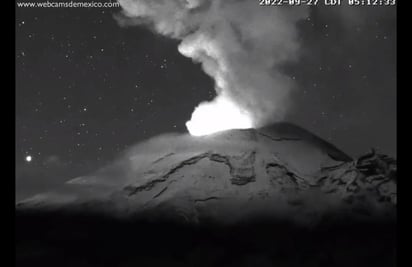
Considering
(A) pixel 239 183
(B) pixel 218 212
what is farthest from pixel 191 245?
(A) pixel 239 183

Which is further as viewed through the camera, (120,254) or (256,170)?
(256,170)

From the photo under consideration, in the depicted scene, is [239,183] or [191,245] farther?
[239,183]

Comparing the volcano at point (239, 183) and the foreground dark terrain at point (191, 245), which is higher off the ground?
the volcano at point (239, 183)

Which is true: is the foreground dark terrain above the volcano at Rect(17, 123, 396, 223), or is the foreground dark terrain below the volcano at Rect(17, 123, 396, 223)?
below

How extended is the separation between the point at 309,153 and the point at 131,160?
59.4ft

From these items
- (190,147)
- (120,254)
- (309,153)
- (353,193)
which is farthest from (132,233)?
(353,193)

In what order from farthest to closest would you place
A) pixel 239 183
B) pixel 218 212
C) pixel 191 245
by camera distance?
pixel 239 183 < pixel 218 212 < pixel 191 245

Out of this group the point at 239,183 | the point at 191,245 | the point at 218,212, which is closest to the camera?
the point at 191,245

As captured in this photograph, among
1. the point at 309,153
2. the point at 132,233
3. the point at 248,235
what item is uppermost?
the point at 309,153

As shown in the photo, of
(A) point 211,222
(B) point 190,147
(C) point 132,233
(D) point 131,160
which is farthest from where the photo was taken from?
(B) point 190,147

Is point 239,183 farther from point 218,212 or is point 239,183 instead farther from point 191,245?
point 191,245

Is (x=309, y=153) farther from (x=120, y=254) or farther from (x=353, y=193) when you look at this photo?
(x=120, y=254)

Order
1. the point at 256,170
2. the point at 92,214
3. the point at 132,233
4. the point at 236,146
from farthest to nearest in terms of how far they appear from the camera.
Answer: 1. the point at 236,146
2. the point at 256,170
3. the point at 92,214
4. the point at 132,233

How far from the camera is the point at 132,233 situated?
2458 cm
